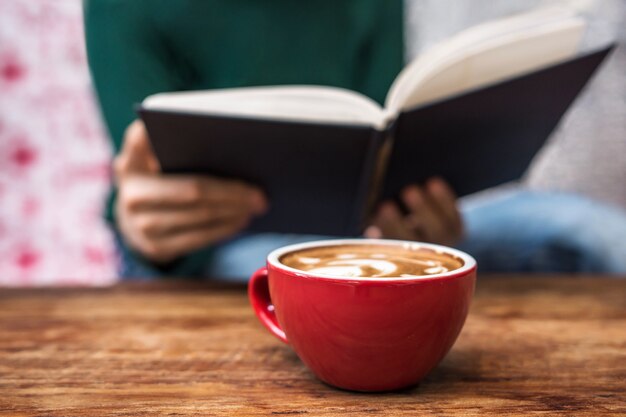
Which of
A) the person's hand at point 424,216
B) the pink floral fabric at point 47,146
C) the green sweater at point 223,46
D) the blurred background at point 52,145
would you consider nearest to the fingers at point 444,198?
the person's hand at point 424,216

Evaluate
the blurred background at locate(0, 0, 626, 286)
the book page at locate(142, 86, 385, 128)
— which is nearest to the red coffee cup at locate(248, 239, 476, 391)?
the book page at locate(142, 86, 385, 128)

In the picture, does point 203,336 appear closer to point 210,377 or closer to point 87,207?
point 210,377

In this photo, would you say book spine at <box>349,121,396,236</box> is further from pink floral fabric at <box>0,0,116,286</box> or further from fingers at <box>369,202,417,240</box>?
pink floral fabric at <box>0,0,116,286</box>

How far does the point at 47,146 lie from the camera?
1.95 m

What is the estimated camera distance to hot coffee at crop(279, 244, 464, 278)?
469 mm

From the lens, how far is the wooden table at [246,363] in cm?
45

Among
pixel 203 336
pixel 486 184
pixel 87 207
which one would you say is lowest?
pixel 87 207

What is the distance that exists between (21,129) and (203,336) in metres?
1.57

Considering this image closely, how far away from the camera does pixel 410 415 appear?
43 centimetres

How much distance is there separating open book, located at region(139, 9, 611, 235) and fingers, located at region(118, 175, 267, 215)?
0.7 inches

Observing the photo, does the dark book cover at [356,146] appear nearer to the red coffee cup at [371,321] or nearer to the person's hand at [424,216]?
the person's hand at [424,216]

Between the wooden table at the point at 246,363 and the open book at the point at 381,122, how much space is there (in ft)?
0.62

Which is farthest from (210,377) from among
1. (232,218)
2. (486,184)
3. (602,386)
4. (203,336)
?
(486,184)

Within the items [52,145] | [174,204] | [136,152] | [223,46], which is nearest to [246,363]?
[174,204]
